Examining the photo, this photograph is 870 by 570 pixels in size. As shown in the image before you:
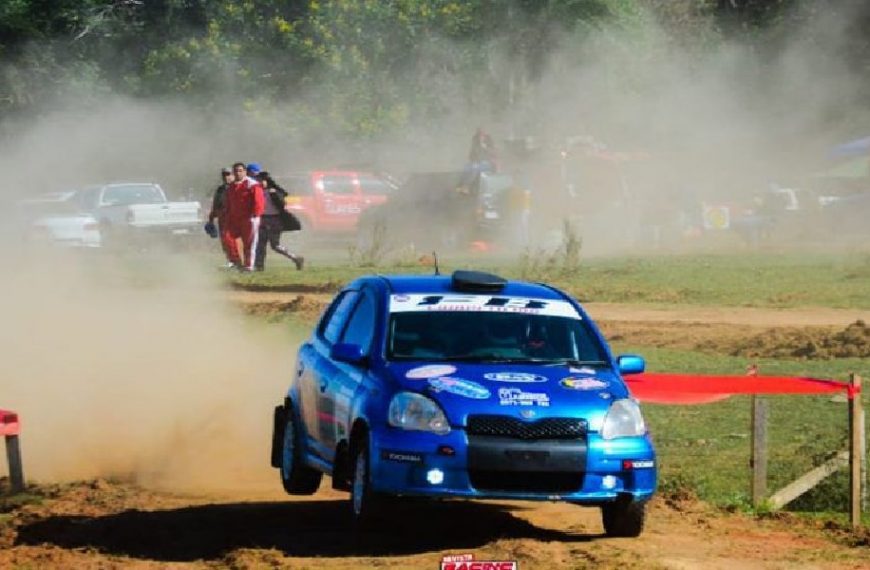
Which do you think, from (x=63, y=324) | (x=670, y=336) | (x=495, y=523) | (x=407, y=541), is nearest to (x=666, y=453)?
(x=495, y=523)

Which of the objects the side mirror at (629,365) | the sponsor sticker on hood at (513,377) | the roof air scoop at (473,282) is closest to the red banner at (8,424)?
the roof air scoop at (473,282)

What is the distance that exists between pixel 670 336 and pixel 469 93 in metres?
29.2

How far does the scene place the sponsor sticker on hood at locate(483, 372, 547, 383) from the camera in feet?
32.2

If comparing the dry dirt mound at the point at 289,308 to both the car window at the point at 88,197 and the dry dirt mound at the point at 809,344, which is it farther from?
the car window at the point at 88,197

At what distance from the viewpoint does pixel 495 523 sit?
10.7 m

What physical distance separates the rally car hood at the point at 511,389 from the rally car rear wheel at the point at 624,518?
547mm

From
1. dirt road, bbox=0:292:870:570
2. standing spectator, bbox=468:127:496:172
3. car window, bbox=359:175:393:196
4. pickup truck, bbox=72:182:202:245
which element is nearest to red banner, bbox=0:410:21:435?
A: dirt road, bbox=0:292:870:570

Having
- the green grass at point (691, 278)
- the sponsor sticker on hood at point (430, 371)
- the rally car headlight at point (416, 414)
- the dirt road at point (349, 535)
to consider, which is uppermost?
the sponsor sticker on hood at point (430, 371)

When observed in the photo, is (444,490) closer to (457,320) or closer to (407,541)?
(407,541)

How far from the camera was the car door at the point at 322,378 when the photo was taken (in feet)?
35.8

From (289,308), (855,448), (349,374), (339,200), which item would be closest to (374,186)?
(339,200)

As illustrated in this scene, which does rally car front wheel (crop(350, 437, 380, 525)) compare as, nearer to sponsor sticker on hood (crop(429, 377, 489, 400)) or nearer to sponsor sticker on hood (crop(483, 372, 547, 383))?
sponsor sticker on hood (crop(429, 377, 489, 400))

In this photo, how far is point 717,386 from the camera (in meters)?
12.2

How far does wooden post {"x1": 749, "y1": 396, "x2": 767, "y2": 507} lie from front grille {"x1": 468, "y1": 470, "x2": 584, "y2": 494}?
2.10 meters
